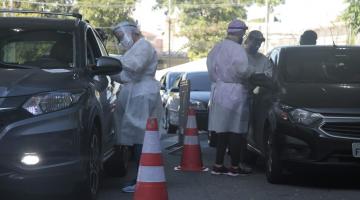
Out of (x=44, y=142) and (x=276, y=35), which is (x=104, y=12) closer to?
(x=276, y=35)

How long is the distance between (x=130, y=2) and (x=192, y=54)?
1072 cm

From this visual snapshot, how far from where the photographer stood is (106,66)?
647cm

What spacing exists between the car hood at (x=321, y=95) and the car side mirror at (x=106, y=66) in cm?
203

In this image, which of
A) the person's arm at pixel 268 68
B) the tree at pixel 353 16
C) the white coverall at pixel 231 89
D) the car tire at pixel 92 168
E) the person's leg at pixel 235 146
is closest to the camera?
the car tire at pixel 92 168

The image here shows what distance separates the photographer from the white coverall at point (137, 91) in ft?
23.5

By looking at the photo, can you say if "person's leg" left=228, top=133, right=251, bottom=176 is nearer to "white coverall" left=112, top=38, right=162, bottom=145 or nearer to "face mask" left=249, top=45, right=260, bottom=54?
"white coverall" left=112, top=38, right=162, bottom=145

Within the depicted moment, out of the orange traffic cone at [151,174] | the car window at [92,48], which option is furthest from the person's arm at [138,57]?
the orange traffic cone at [151,174]

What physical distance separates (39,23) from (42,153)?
196cm

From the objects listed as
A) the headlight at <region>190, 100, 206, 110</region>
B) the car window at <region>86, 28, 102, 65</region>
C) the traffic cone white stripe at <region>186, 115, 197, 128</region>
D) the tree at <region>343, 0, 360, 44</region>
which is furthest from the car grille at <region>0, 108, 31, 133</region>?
the tree at <region>343, 0, 360, 44</region>

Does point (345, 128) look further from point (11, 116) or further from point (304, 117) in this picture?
point (11, 116)

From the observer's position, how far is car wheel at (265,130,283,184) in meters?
7.50

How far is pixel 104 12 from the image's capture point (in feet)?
198

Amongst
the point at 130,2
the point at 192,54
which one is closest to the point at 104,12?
the point at 130,2

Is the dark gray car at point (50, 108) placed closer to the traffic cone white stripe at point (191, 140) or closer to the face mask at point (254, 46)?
the traffic cone white stripe at point (191, 140)
